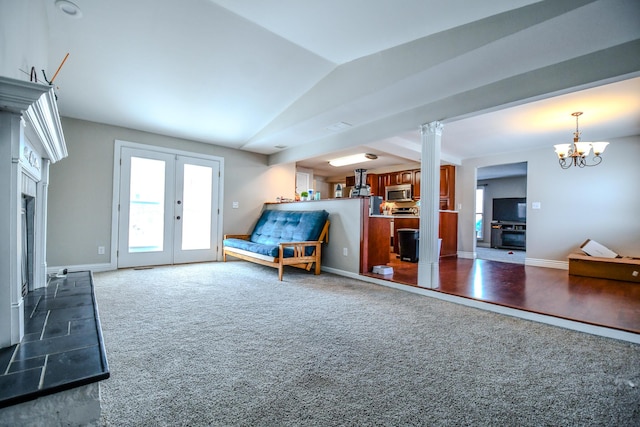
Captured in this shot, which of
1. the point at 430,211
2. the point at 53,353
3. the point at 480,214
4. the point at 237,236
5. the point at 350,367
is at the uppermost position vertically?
the point at 480,214

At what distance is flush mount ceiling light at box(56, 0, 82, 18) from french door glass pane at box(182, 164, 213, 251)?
9.16 feet

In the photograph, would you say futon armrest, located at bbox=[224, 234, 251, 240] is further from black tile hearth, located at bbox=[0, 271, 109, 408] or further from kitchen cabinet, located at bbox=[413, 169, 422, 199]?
kitchen cabinet, located at bbox=[413, 169, 422, 199]

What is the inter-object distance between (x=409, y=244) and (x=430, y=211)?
249 centimetres

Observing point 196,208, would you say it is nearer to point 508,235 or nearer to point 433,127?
point 433,127

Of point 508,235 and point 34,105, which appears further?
point 508,235

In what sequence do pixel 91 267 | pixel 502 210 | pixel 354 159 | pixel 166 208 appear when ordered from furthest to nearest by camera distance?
pixel 502 210, pixel 354 159, pixel 166 208, pixel 91 267

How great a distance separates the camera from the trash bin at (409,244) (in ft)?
18.4

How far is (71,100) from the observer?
3.59m

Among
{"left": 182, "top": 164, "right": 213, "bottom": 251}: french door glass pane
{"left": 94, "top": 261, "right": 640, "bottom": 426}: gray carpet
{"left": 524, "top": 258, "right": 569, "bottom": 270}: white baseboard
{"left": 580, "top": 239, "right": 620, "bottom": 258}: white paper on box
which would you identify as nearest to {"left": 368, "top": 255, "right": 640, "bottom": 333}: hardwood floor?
{"left": 94, "top": 261, "right": 640, "bottom": 426}: gray carpet

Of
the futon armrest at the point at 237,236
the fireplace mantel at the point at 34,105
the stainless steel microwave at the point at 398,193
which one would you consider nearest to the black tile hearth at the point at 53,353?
the fireplace mantel at the point at 34,105

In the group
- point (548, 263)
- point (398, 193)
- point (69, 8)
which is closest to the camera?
point (69, 8)

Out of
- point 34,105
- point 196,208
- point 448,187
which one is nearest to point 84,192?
point 196,208

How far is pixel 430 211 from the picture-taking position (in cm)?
337

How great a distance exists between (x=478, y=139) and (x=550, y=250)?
2557mm
